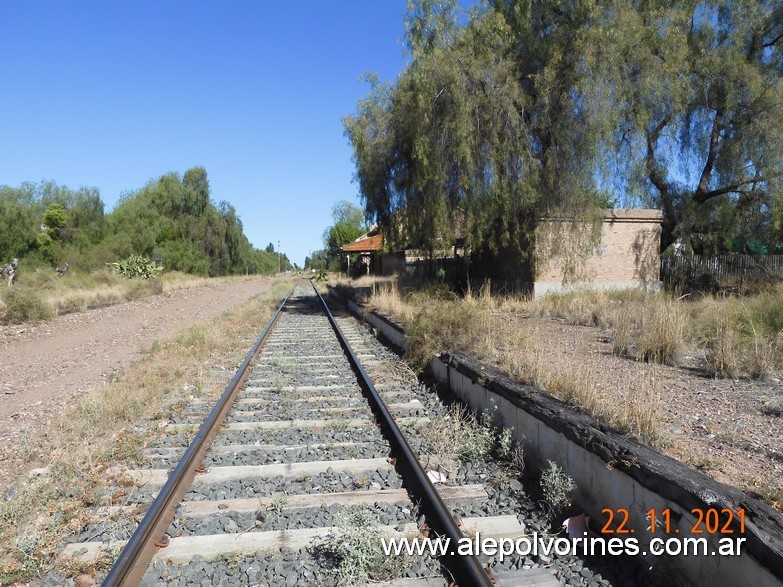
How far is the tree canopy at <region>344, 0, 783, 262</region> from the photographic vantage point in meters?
16.8

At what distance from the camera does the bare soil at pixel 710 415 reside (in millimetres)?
4371

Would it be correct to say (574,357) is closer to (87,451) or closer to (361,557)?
(361,557)

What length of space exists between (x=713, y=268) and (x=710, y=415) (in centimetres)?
2048

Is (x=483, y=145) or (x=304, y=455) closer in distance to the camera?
(x=304, y=455)

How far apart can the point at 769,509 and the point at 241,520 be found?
3.38 metres

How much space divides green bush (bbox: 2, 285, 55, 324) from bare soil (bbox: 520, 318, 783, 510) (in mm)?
18255

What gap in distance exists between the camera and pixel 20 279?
31.1m

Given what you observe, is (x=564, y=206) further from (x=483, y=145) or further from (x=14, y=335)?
(x=14, y=335)

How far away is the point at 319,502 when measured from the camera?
461cm

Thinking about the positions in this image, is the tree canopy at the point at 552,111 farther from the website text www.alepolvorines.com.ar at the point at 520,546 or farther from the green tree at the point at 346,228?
the green tree at the point at 346,228

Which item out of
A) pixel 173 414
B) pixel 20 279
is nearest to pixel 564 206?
pixel 173 414

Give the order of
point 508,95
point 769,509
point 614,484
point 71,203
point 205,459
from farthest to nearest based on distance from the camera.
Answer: point 71,203
point 508,95
point 205,459
point 614,484
point 769,509

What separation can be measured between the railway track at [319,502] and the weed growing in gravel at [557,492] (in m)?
0.12

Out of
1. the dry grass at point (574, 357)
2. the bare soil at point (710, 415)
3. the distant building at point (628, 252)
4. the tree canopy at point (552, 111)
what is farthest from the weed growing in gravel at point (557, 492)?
the distant building at point (628, 252)
